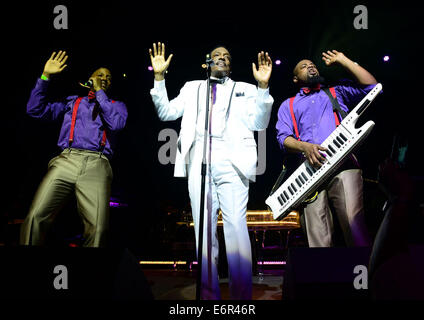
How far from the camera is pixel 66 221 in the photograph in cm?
674

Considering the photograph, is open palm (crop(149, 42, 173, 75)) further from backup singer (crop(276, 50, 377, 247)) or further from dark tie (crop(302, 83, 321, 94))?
dark tie (crop(302, 83, 321, 94))

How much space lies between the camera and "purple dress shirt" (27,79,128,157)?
3168mm

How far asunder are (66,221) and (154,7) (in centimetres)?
463

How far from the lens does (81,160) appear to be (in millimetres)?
3055

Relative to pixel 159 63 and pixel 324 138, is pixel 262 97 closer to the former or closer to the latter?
pixel 324 138

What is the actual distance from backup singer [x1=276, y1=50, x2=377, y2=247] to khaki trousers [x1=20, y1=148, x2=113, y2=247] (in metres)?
1.79

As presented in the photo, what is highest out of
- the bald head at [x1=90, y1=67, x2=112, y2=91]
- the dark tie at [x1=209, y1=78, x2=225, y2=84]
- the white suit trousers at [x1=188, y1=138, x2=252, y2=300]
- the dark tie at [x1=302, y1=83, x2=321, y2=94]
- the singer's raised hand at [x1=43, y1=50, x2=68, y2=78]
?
the singer's raised hand at [x1=43, y1=50, x2=68, y2=78]

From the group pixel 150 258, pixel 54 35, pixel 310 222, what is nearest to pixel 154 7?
pixel 54 35

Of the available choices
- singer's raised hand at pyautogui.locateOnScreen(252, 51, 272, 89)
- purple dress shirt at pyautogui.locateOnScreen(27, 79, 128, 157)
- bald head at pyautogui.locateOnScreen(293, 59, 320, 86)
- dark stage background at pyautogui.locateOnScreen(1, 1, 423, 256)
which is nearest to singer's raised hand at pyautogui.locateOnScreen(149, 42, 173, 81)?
purple dress shirt at pyautogui.locateOnScreen(27, 79, 128, 157)

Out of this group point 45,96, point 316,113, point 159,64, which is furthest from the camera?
point 45,96

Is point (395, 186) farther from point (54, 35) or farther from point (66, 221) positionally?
point (66, 221)

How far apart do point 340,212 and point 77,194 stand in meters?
2.34

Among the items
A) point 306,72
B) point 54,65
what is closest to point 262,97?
point 306,72
